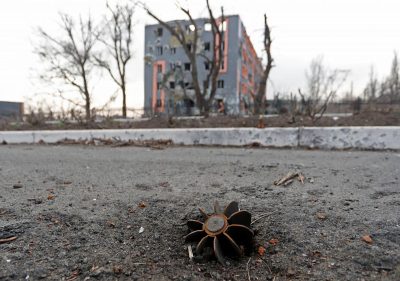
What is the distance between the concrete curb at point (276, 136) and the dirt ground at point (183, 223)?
2247mm

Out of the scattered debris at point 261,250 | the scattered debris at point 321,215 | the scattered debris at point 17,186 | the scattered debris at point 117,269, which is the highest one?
the scattered debris at point 321,215

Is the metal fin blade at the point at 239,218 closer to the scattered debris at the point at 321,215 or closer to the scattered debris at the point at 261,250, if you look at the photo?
the scattered debris at the point at 261,250

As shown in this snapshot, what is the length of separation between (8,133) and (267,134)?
24.6 feet

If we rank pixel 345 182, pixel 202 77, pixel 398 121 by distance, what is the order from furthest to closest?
1. pixel 202 77
2. pixel 398 121
3. pixel 345 182

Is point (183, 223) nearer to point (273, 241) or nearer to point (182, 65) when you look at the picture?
point (273, 241)

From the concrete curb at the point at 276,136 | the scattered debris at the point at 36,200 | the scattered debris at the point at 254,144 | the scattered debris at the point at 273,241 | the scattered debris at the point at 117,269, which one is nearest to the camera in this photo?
the scattered debris at the point at 117,269

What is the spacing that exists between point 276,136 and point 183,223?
4544 mm

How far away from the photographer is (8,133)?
832 centimetres

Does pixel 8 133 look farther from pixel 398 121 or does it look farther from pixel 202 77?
pixel 202 77

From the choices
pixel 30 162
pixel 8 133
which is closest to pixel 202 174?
pixel 30 162

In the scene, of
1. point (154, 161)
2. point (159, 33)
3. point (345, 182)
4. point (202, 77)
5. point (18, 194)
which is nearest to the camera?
point (18, 194)

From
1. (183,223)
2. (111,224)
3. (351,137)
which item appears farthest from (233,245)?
(351,137)

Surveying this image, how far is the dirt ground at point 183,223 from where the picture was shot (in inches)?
57.5

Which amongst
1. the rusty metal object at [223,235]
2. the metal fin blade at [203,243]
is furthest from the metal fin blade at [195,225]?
the metal fin blade at [203,243]
